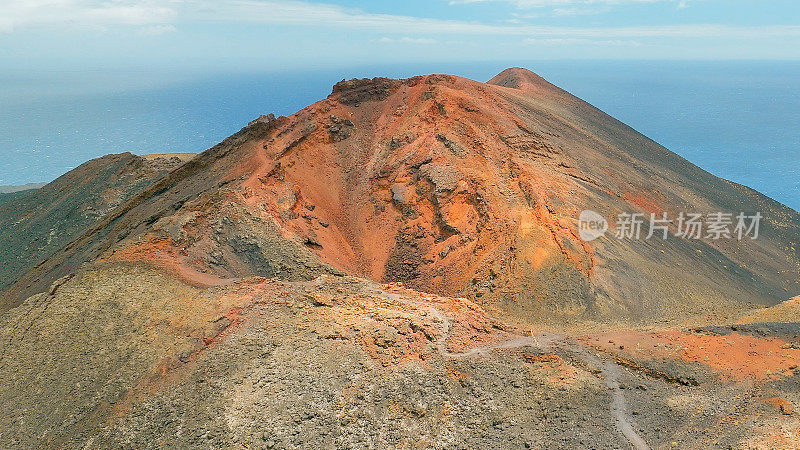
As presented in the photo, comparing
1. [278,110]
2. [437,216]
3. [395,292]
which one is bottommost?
[395,292]

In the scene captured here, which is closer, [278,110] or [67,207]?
[67,207]

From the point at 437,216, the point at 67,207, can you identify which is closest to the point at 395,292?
the point at 437,216

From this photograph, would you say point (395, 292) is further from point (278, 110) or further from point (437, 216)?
point (278, 110)

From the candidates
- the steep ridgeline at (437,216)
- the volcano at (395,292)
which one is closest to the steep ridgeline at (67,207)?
the volcano at (395,292)

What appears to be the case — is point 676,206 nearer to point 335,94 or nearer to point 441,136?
point 441,136

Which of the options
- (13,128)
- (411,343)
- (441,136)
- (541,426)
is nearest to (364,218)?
(441,136)

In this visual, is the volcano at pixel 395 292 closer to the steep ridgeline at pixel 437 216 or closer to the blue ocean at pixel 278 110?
the steep ridgeline at pixel 437 216

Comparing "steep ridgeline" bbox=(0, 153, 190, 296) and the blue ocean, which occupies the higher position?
the blue ocean

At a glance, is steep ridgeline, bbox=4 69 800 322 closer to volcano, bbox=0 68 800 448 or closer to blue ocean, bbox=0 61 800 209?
volcano, bbox=0 68 800 448

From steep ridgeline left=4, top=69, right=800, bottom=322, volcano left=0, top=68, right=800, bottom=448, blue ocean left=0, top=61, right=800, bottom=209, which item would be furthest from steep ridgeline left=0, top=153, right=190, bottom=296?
blue ocean left=0, top=61, right=800, bottom=209
